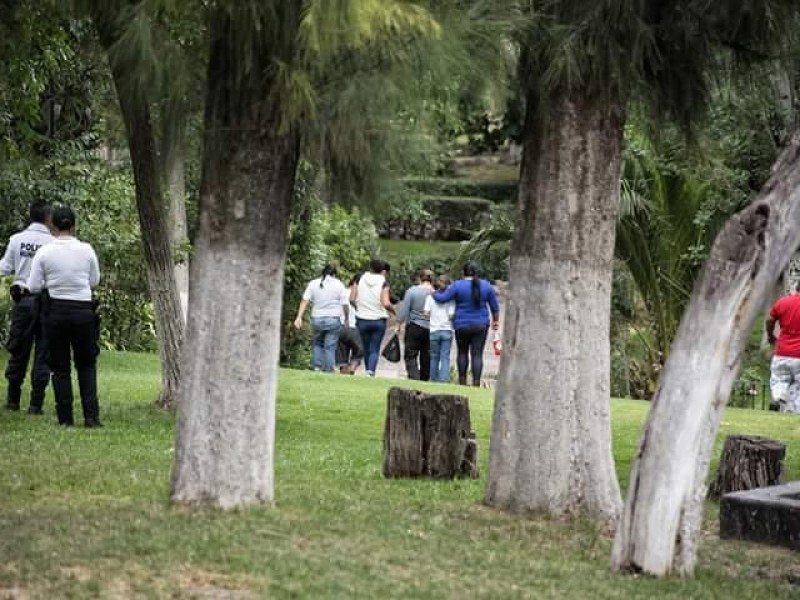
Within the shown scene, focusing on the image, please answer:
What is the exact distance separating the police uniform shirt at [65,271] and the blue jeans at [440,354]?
917cm

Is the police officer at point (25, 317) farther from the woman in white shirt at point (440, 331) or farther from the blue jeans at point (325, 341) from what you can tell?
the blue jeans at point (325, 341)

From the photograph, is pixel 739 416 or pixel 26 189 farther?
pixel 26 189

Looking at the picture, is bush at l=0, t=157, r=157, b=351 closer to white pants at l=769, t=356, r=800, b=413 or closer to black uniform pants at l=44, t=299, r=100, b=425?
black uniform pants at l=44, t=299, r=100, b=425

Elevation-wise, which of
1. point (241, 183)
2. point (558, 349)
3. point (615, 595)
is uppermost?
point (241, 183)

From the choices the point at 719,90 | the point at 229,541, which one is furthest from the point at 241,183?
the point at 719,90

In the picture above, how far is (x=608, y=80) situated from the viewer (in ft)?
30.8

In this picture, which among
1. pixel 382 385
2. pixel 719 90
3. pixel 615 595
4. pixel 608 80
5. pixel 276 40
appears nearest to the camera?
pixel 615 595

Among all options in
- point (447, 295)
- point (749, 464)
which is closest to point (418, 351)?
point (447, 295)

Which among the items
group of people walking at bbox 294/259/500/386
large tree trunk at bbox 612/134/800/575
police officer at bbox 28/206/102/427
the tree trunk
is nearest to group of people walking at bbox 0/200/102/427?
police officer at bbox 28/206/102/427

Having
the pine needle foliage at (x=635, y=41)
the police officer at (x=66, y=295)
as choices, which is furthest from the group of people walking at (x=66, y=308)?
the pine needle foliage at (x=635, y=41)

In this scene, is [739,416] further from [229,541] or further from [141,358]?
[229,541]

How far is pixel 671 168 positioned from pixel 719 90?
36.2 ft

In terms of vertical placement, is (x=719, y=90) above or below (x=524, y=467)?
above

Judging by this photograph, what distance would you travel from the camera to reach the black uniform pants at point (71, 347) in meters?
12.3
